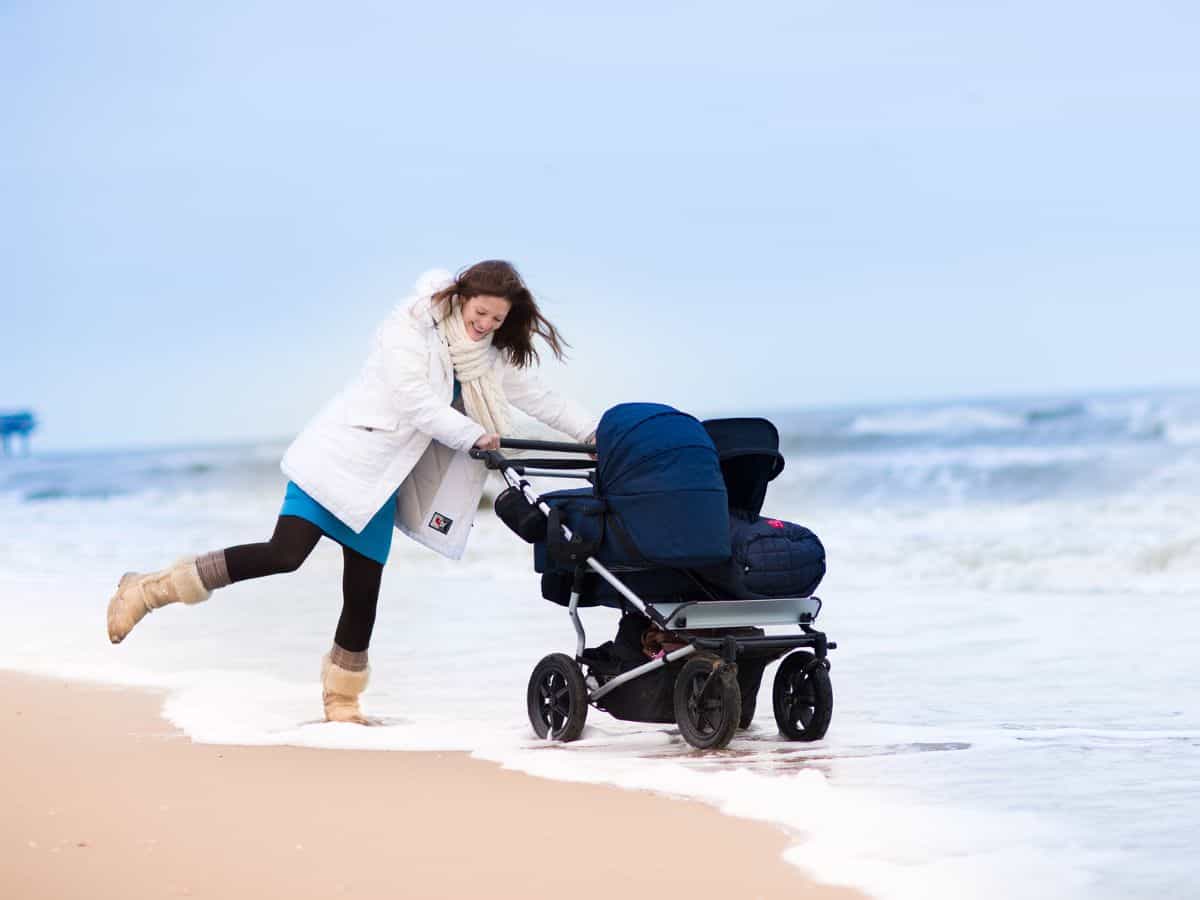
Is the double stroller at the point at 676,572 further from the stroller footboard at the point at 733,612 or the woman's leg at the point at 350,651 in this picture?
the woman's leg at the point at 350,651

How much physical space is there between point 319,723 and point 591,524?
1.18 m

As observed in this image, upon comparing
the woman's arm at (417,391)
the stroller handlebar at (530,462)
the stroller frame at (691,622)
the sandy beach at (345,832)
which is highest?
the woman's arm at (417,391)

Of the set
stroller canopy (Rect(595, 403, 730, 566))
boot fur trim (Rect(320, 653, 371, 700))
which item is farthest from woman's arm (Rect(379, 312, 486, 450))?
boot fur trim (Rect(320, 653, 371, 700))

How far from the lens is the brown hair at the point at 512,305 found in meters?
5.05

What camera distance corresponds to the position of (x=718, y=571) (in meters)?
4.81

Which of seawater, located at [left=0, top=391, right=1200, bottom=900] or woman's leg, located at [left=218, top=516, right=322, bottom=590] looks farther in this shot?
woman's leg, located at [left=218, top=516, right=322, bottom=590]

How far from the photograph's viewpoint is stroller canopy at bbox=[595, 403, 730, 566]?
15.4ft

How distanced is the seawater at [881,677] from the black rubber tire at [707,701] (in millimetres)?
69

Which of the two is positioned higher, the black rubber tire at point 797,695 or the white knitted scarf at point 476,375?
the white knitted scarf at point 476,375

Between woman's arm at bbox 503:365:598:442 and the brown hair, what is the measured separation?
6cm

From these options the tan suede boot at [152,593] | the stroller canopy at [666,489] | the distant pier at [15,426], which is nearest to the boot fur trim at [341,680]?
the tan suede boot at [152,593]

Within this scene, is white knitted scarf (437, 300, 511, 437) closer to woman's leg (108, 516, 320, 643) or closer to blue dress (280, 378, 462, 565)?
blue dress (280, 378, 462, 565)

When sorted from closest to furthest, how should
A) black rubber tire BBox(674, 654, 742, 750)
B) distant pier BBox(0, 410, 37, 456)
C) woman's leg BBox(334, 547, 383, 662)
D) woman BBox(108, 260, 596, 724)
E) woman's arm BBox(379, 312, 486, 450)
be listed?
black rubber tire BBox(674, 654, 742, 750) < woman's arm BBox(379, 312, 486, 450) < woman BBox(108, 260, 596, 724) < woman's leg BBox(334, 547, 383, 662) < distant pier BBox(0, 410, 37, 456)

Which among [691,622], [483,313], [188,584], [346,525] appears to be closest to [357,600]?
[346,525]
